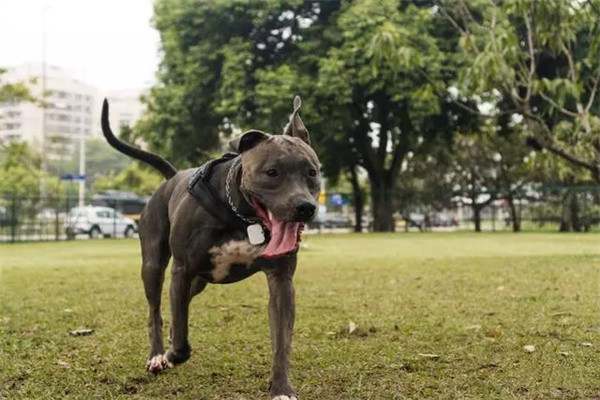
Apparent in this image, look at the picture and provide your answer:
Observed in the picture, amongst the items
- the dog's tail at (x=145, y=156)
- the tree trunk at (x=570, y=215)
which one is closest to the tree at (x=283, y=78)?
the tree trunk at (x=570, y=215)

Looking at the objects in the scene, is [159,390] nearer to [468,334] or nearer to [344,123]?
[468,334]

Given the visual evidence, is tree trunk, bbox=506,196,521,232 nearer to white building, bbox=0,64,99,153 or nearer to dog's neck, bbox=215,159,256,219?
dog's neck, bbox=215,159,256,219

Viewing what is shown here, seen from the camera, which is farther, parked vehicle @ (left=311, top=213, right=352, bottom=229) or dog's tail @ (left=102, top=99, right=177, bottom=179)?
parked vehicle @ (left=311, top=213, right=352, bottom=229)

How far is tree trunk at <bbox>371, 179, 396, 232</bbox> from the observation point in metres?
32.6

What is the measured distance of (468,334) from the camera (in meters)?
5.93

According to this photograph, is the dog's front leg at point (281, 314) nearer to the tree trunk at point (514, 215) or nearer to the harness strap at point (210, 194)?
the harness strap at point (210, 194)

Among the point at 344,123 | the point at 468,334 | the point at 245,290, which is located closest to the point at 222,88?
the point at 344,123

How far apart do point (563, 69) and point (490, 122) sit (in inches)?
282

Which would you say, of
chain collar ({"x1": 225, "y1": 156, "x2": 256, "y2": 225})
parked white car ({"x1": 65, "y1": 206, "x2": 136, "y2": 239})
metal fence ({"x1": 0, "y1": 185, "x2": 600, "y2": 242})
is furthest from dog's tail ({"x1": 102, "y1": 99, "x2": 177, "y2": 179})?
parked white car ({"x1": 65, "y1": 206, "x2": 136, "y2": 239})

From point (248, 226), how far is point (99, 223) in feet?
96.3

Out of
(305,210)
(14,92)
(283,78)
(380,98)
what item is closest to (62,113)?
(14,92)

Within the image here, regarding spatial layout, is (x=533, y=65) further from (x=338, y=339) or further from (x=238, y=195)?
(x=238, y=195)

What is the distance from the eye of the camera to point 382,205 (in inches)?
1289

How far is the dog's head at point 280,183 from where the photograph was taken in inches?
130
